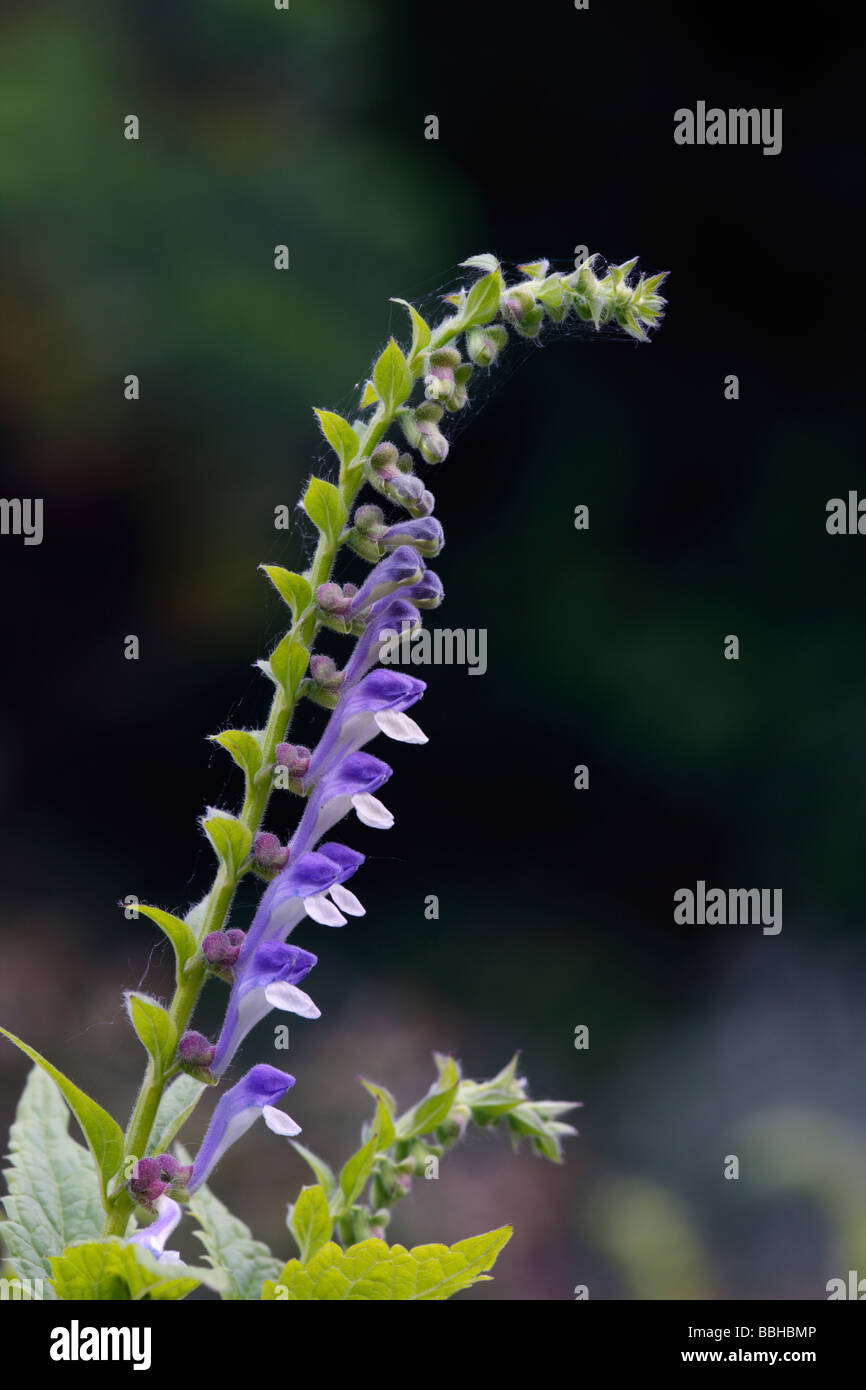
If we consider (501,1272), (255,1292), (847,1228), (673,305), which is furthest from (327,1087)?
(255,1292)

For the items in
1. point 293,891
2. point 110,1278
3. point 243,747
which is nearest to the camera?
point 110,1278

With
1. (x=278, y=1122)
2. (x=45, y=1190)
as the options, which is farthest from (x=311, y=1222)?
(x=45, y=1190)

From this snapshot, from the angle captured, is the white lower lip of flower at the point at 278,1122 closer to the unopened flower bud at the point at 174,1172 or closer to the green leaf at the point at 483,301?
the unopened flower bud at the point at 174,1172

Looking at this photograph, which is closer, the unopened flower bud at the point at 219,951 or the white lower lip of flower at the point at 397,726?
the unopened flower bud at the point at 219,951

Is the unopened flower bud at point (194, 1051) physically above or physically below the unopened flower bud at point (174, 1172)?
above

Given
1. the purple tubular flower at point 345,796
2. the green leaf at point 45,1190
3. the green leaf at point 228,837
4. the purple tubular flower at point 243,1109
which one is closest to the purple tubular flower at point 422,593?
the purple tubular flower at point 345,796

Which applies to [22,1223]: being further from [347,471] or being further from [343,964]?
[343,964]

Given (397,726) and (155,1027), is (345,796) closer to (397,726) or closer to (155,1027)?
(397,726)
